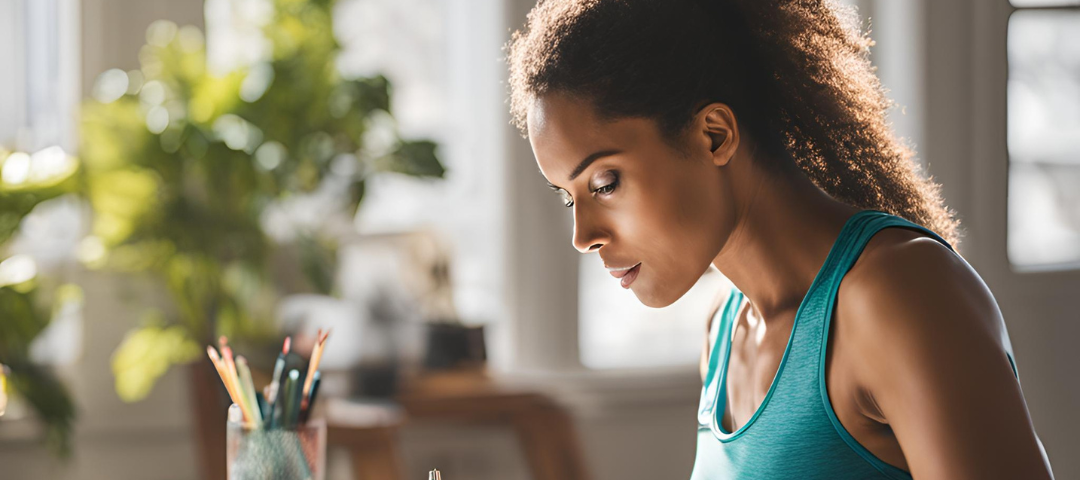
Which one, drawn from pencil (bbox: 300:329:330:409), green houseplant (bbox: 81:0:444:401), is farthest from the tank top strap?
green houseplant (bbox: 81:0:444:401)

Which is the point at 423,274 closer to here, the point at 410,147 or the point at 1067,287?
the point at 410,147

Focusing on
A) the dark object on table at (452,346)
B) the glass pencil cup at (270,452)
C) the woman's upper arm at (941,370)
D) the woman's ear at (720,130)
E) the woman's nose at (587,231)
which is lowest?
the dark object on table at (452,346)

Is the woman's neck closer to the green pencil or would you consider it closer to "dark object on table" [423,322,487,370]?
the green pencil

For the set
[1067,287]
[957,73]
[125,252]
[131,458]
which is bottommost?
[131,458]

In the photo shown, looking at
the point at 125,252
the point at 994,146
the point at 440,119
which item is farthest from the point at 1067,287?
the point at 125,252

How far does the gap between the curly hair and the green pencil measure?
1.11ft


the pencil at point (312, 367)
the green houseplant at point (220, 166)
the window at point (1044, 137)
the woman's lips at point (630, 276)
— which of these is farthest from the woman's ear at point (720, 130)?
the window at point (1044, 137)

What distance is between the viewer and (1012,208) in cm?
286

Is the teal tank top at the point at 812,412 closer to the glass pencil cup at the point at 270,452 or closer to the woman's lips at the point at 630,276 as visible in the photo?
the woman's lips at the point at 630,276

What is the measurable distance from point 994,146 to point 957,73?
24 cm

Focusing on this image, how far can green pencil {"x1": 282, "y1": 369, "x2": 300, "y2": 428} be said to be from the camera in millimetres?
942

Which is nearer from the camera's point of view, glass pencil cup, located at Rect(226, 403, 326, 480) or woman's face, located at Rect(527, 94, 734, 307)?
woman's face, located at Rect(527, 94, 734, 307)

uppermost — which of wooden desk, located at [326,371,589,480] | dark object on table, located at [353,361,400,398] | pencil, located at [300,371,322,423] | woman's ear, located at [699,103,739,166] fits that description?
woman's ear, located at [699,103,739,166]

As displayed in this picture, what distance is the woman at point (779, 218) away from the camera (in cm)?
64
